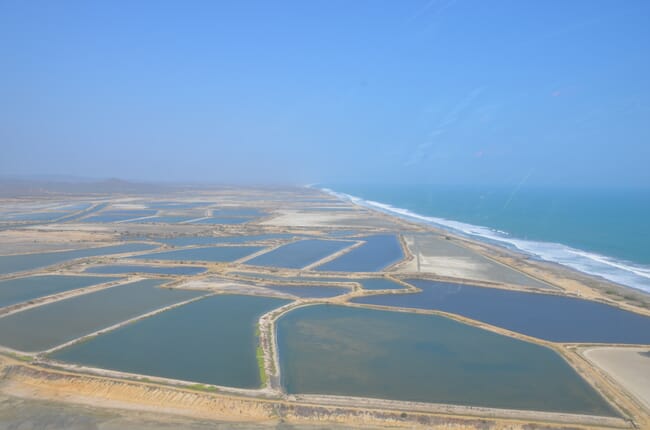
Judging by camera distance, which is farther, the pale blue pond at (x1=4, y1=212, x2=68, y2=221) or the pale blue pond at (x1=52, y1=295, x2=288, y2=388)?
the pale blue pond at (x1=4, y1=212, x2=68, y2=221)

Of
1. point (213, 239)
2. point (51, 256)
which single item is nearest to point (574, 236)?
point (213, 239)

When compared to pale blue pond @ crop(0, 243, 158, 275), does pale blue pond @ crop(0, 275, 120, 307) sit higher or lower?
lower

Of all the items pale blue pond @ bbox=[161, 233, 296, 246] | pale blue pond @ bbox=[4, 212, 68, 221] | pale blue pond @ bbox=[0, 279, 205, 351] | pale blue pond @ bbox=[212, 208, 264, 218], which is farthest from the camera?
pale blue pond @ bbox=[212, 208, 264, 218]

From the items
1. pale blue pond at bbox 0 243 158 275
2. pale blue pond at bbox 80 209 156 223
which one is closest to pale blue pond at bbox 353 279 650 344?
pale blue pond at bbox 0 243 158 275

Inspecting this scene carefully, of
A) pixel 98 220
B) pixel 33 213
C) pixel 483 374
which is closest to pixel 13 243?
pixel 98 220

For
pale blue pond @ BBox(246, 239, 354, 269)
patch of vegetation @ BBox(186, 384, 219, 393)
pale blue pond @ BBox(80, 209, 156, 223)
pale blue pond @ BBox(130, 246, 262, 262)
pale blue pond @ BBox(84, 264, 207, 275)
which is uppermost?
pale blue pond @ BBox(80, 209, 156, 223)

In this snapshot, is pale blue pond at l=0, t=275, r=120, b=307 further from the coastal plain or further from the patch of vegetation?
the patch of vegetation

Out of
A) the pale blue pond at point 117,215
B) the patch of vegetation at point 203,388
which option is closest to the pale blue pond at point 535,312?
the patch of vegetation at point 203,388
